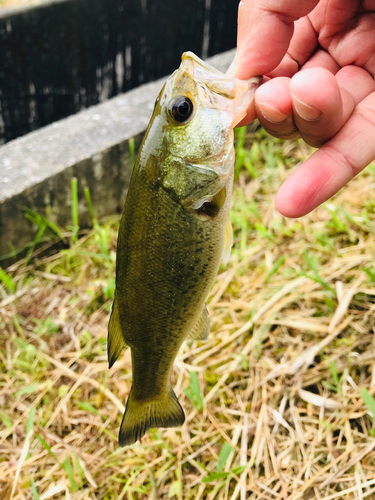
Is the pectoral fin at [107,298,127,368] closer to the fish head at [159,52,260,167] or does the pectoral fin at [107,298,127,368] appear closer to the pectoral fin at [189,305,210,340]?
the pectoral fin at [189,305,210,340]

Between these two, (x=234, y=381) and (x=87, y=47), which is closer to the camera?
(x=234, y=381)

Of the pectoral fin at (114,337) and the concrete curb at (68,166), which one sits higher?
the pectoral fin at (114,337)

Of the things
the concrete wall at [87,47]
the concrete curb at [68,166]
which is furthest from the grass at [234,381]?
the concrete wall at [87,47]

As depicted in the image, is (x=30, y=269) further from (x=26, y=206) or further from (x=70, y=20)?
(x=70, y=20)

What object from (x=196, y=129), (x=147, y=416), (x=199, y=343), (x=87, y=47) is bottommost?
(x=199, y=343)

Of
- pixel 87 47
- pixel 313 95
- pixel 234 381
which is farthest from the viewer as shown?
pixel 87 47

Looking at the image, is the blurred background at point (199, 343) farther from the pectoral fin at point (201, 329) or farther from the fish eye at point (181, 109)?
the fish eye at point (181, 109)

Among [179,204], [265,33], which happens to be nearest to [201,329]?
[179,204]

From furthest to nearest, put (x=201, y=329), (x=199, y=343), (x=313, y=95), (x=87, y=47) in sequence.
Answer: (x=87, y=47), (x=199, y=343), (x=201, y=329), (x=313, y=95)

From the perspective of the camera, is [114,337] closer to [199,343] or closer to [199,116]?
[199,116]
